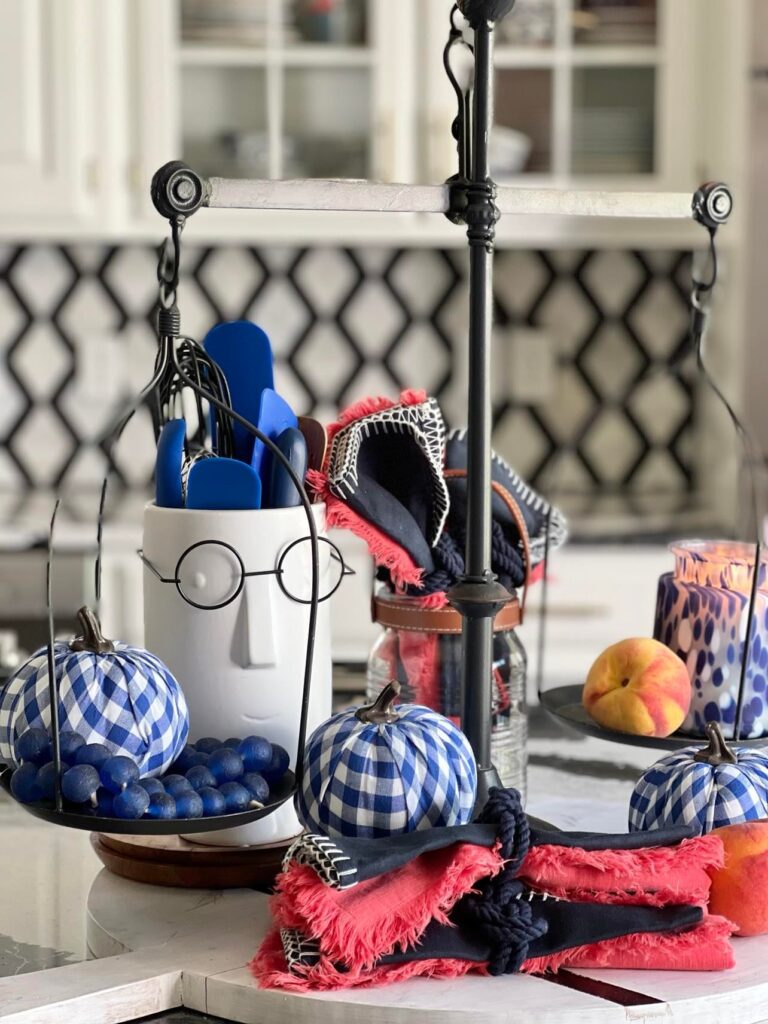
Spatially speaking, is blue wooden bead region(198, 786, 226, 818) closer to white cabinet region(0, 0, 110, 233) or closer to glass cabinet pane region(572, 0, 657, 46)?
white cabinet region(0, 0, 110, 233)

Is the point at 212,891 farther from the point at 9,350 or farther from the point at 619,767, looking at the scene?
the point at 9,350

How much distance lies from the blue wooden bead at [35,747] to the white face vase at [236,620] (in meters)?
0.13

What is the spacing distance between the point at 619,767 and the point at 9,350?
2410 millimetres

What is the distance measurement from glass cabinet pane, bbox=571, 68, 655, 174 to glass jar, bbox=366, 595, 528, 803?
2198 mm

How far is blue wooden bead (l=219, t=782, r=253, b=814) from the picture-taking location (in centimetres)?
76

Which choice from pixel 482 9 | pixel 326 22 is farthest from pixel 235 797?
pixel 326 22

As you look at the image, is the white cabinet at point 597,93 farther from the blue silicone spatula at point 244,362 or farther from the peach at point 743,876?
the peach at point 743,876

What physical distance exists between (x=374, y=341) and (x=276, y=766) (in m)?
2.54

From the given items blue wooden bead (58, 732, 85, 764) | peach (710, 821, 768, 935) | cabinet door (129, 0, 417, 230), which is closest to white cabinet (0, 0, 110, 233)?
cabinet door (129, 0, 417, 230)

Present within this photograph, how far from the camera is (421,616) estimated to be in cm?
96

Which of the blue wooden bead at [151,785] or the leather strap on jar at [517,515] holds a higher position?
the leather strap on jar at [517,515]

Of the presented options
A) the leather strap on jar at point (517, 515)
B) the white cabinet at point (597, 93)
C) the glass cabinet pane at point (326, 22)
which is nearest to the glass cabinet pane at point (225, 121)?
the glass cabinet pane at point (326, 22)

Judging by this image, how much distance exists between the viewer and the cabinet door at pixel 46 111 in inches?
110

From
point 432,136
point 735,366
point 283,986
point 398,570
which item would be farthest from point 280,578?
point 735,366
